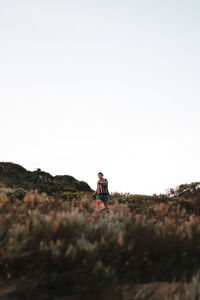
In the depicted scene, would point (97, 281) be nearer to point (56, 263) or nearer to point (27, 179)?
point (56, 263)

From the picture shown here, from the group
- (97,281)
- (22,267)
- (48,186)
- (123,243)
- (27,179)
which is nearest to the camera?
(97,281)

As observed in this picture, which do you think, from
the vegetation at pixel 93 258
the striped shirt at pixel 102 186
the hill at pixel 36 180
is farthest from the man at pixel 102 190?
the hill at pixel 36 180

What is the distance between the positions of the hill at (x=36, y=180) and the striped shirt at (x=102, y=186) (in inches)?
627

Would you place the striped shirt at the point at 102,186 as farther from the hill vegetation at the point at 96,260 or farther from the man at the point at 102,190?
the hill vegetation at the point at 96,260

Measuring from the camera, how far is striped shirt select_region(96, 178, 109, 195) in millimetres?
14164

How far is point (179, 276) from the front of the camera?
3.41 meters

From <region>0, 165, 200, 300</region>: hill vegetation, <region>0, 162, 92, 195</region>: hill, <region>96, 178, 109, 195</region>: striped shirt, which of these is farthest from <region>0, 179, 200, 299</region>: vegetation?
<region>0, 162, 92, 195</region>: hill

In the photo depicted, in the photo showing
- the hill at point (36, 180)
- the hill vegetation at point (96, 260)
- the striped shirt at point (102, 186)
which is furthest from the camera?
the hill at point (36, 180)

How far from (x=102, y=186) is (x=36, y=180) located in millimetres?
20205

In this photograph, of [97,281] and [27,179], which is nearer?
[97,281]

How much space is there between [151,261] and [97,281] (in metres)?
0.77

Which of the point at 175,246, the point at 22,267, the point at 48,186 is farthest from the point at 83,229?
the point at 48,186

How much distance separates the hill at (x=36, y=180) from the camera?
30391 mm

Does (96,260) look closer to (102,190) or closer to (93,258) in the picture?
(93,258)
